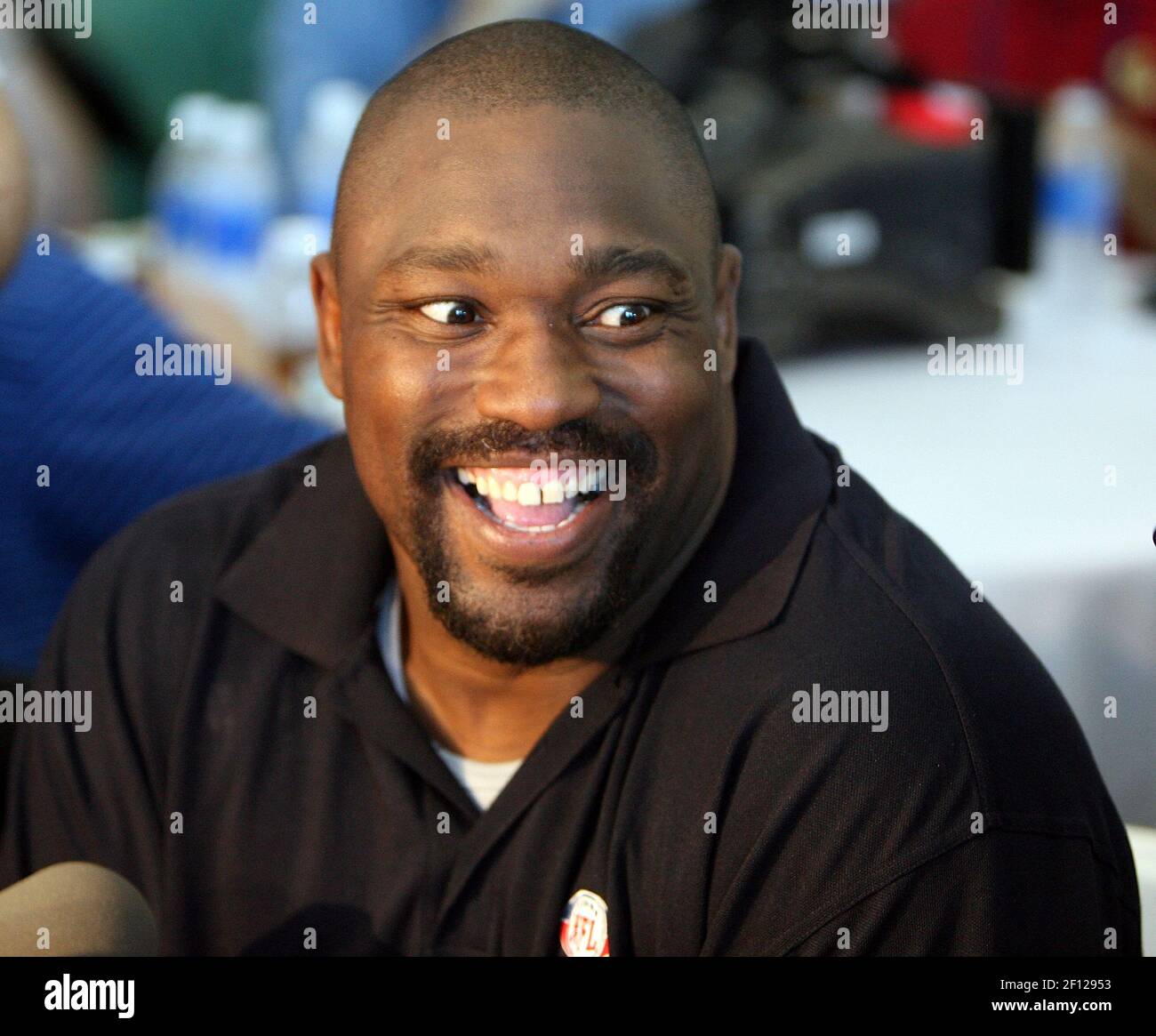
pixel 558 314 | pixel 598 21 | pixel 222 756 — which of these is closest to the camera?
pixel 558 314

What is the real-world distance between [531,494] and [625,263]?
0.15 metres

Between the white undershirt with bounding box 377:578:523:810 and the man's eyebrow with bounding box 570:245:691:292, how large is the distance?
33 cm

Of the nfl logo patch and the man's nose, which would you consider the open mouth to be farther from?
the nfl logo patch

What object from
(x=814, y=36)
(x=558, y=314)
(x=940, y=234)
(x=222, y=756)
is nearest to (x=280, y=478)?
(x=222, y=756)

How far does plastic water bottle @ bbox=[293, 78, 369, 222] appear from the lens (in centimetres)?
204

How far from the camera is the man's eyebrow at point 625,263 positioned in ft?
2.98

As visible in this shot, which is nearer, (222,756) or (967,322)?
(222,756)

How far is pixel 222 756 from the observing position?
1.07 metres

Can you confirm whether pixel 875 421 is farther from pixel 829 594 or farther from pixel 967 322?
pixel 829 594

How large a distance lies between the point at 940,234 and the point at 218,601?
3.74ft
